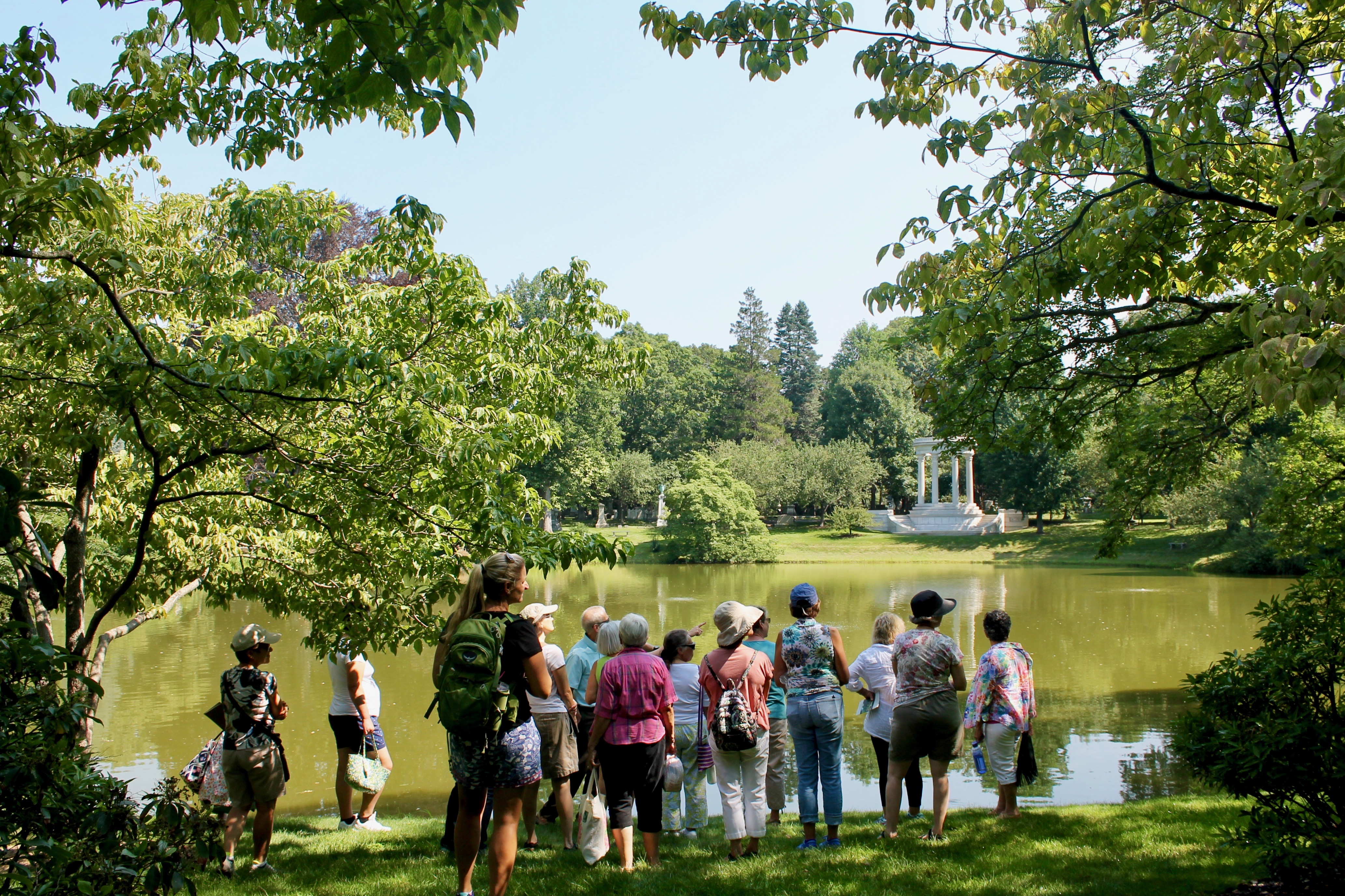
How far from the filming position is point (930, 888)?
4738 millimetres

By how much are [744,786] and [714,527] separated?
3711 centimetres

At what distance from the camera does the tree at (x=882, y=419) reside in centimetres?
6462

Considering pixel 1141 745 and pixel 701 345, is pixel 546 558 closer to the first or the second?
pixel 1141 745

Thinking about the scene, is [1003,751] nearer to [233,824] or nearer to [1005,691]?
[1005,691]

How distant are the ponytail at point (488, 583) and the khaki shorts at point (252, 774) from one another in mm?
1843

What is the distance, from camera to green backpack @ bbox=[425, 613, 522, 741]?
3.86m

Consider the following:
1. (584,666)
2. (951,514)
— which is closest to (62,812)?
(584,666)

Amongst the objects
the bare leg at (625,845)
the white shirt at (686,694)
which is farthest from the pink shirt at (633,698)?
the white shirt at (686,694)

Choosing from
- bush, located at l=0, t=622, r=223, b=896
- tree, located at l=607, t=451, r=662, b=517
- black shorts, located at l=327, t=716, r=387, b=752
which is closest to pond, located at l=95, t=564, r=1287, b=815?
black shorts, located at l=327, t=716, r=387, b=752

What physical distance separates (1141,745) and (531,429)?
748 cm

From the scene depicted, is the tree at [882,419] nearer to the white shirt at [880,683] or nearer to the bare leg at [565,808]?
the white shirt at [880,683]

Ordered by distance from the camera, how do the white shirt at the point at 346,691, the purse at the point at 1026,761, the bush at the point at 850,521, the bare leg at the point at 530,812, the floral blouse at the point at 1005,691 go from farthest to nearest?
1. the bush at the point at 850,521
2. the white shirt at the point at 346,691
3. the purse at the point at 1026,761
4. the floral blouse at the point at 1005,691
5. the bare leg at the point at 530,812

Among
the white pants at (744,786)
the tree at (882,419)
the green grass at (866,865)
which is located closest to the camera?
the green grass at (866,865)

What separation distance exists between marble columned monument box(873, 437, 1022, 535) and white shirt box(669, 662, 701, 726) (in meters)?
46.6
